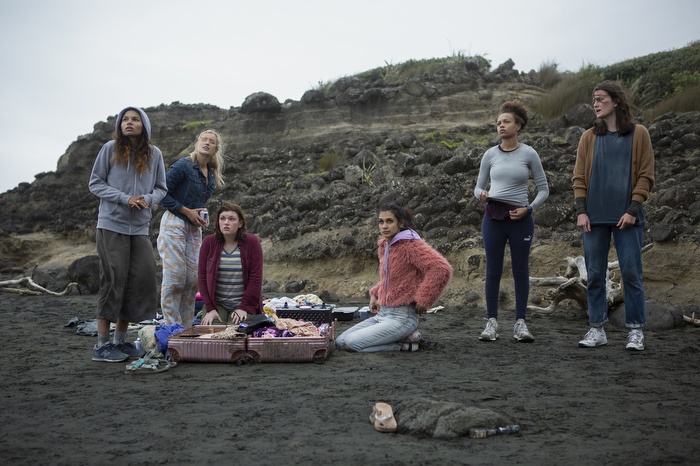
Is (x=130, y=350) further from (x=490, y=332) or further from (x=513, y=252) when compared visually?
(x=513, y=252)

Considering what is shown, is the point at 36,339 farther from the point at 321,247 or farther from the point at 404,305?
the point at 321,247

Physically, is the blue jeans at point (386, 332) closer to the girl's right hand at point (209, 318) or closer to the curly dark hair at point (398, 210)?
the curly dark hair at point (398, 210)

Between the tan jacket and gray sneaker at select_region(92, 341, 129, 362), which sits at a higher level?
the tan jacket

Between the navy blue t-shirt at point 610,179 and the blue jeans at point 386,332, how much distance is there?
1901 millimetres

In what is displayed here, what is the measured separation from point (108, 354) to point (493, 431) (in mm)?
3735

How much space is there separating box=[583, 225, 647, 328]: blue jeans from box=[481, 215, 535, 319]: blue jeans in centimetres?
56

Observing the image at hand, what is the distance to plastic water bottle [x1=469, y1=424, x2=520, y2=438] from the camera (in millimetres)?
3402

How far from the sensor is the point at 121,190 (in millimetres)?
5914

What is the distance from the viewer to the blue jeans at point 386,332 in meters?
6.07

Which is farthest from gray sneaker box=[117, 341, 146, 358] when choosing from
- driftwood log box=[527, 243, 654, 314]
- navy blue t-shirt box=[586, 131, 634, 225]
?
driftwood log box=[527, 243, 654, 314]

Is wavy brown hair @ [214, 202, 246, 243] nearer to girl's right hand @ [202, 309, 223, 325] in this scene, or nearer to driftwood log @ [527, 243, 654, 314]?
girl's right hand @ [202, 309, 223, 325]

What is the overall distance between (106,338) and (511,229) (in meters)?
3.91

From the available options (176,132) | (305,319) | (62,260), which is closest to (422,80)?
(176,132)

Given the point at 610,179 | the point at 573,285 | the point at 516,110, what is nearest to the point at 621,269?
the point at 610,179
